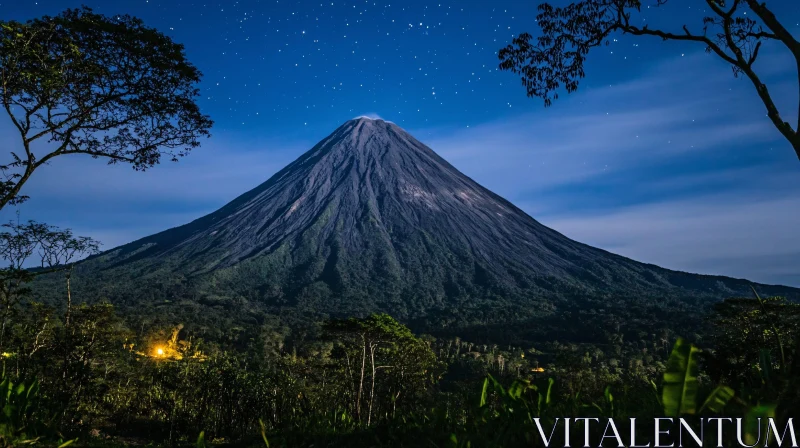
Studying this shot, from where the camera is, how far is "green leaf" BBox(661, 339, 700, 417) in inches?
65.2

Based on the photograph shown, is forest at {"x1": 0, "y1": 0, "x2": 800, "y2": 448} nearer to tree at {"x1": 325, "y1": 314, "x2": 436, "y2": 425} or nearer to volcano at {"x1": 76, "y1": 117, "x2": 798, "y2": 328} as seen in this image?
tree at {"x1": 325, "y1": 314, "x2": 436, "y2": 425}

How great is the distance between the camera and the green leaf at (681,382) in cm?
166

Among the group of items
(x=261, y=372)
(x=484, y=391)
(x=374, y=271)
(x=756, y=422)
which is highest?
(x=374, y=271)

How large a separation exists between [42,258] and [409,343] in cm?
2233

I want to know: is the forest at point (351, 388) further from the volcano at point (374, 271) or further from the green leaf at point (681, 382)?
the volcano at point (374, 271)

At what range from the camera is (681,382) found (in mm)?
1709

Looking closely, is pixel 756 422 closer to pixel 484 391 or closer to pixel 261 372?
pixel 484 391

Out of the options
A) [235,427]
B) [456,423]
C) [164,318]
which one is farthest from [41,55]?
[164,318]

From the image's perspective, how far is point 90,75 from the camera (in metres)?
11.4

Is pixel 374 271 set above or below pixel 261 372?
above

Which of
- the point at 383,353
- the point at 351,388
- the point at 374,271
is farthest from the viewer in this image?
the point at 374,271

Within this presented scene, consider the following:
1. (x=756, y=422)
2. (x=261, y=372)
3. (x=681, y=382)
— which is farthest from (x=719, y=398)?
(x=261, y=372)

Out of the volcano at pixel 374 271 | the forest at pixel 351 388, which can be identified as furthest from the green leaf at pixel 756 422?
the volcano at pixel 374 271

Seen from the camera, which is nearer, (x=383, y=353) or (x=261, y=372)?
(x=383, y=353)
